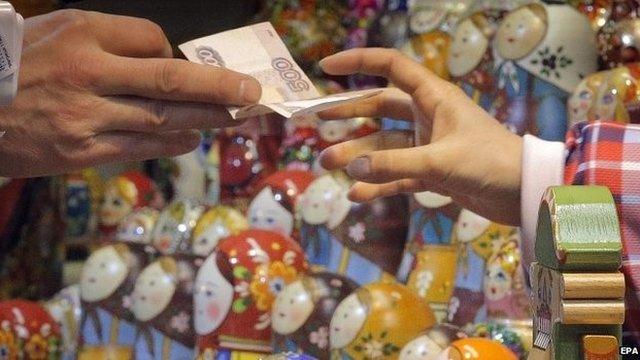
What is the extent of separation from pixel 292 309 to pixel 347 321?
9 centimetres

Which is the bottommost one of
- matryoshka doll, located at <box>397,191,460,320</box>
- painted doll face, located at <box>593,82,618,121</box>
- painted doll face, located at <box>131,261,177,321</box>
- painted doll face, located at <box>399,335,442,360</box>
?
painted doll face, located at <box>399,335,442,360</box>

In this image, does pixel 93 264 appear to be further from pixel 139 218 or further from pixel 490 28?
pixel 490 28

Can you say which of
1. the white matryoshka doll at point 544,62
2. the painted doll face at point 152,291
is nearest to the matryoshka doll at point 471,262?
the white matryoshka doll at point 544,62

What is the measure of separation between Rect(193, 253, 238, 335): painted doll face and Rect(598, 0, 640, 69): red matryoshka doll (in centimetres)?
58

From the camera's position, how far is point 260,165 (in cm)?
182

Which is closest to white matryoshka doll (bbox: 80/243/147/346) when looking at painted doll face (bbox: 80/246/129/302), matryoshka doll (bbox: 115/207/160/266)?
painted doll face (bbox: 80/246/129/302)

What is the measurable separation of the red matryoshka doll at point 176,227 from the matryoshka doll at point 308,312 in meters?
0.35

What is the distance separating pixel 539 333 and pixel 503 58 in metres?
0.92

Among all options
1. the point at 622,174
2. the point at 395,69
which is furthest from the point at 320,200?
the point at 622,174

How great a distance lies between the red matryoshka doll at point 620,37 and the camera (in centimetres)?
144

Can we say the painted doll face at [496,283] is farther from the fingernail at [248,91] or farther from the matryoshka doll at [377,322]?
the fingernail at [248,91]

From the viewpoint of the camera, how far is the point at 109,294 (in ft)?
4.97

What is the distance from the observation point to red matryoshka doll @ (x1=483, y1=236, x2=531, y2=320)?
1333 millimetres

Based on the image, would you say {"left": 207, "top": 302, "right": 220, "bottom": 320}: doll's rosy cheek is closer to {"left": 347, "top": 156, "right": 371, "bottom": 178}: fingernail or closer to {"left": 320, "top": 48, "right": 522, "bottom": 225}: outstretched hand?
{"left": 320, "top": 48, "right": 522, "bottom": 225}: outstretched hand
